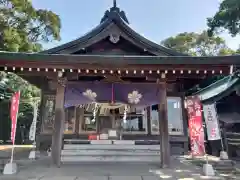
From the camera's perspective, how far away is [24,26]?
17.8 m

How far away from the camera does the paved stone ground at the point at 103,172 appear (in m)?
5.43

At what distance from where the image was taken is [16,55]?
5.91 metres

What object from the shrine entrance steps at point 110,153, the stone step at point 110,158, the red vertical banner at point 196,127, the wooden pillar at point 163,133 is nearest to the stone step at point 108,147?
the shrine entrance steps at point 110,153

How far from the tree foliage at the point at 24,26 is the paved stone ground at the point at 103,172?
1152 centimetres

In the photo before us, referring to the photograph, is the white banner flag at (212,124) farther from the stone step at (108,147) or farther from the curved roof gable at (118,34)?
the curved roof gable at (118,34)

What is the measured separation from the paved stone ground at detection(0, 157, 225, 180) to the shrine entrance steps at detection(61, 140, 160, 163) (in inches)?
21.4

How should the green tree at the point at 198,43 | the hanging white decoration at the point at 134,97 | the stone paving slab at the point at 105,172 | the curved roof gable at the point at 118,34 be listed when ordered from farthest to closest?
the green tree at the point at 198,43, the curved roof gable at the point at 118,34, the hanging white decoration at the point at 134,97, the stone paving slab at the point at 105,172

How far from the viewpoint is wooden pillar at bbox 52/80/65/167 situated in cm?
639

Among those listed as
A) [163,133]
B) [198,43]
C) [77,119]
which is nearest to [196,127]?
[163,133]

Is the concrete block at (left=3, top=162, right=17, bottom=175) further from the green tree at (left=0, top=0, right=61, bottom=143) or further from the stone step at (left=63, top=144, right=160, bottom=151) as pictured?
the green tree at (left=0, top=0, right=61, bottom=143)

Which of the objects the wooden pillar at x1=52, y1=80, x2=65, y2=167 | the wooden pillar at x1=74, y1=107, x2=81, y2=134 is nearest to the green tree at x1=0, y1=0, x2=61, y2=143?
the wooden pillar at x1=74, y1=107, x2=81, y2=134

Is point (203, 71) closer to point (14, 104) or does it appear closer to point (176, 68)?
point (176, 68)

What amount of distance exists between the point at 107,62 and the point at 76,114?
13.5 ft

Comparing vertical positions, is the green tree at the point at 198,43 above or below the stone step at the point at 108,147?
above
